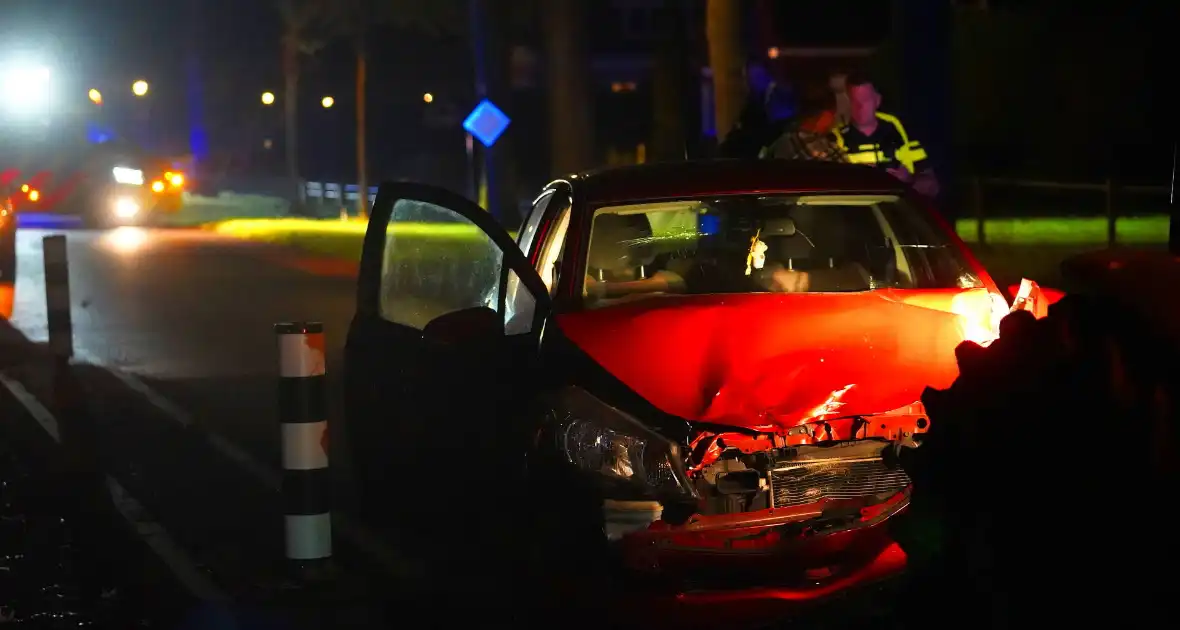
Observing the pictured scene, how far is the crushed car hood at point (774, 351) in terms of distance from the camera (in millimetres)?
5504

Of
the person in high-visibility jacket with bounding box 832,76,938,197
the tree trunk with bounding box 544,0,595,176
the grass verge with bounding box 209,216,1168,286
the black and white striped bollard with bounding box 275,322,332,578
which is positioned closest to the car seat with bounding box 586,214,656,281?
the black and white striped bollard with bounding box 275,322,332,578

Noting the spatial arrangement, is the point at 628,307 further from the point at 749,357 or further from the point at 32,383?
the point at 32,383

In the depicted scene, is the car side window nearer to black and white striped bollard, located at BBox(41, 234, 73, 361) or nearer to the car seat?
the car seat

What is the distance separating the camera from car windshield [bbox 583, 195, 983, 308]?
23.2 feet

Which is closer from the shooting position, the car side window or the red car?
the red car

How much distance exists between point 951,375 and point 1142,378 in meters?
1.62

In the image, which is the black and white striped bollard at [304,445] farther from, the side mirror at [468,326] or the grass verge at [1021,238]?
the grass verge at [1021,238]

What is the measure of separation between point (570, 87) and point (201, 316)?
1313cm

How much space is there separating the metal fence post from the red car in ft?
48.7

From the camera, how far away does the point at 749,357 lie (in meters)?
5.84

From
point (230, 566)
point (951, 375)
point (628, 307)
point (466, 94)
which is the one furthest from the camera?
point (466, 94)

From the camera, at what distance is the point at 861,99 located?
34.5 ft

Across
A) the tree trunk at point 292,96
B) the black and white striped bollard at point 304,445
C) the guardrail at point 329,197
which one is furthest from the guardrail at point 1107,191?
the tree trunk at point 292,96

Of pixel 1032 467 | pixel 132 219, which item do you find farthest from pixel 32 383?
pixel 132 219
